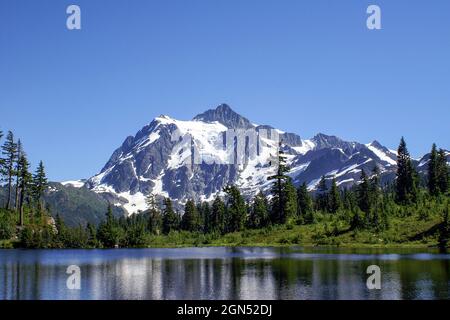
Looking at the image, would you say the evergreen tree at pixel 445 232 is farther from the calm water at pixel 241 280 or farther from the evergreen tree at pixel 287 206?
the evergreen tree at pixel 287 206

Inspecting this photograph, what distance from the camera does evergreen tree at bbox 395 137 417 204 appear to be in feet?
521

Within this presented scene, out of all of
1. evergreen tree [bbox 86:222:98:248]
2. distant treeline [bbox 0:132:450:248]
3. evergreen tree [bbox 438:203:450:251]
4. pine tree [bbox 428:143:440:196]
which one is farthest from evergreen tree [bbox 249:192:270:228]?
evergreen tree [bbox 438:203:450:251]

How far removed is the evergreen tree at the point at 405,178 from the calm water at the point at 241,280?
8016cm

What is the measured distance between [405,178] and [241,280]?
376 ft

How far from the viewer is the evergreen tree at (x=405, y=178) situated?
158850 mm

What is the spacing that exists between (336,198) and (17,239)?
10116 cm

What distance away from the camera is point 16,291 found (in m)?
51.9

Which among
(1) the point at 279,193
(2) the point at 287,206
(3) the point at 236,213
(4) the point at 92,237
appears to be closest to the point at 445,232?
(2) the point at 287,206

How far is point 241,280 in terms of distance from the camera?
60188mm

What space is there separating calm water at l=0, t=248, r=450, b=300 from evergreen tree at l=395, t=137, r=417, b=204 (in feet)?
263

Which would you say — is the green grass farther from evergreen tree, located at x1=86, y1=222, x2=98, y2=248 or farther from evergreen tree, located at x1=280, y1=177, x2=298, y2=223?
evergreen tree, located at x1=86, y1=222, x2=98, y2=248

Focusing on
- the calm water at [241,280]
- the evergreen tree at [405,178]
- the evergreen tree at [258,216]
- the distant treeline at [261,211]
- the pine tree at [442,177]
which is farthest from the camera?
the evergreen tree at [258,216]

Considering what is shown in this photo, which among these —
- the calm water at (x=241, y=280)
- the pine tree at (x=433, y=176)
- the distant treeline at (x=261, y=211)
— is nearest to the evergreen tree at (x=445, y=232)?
the distant treeline at (x=261, y=211)
